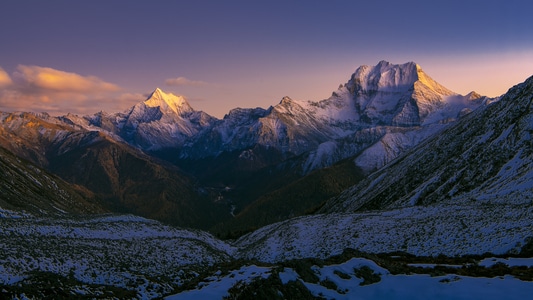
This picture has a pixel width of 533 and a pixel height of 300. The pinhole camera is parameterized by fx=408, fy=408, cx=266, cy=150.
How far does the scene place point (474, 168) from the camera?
80.2 metres

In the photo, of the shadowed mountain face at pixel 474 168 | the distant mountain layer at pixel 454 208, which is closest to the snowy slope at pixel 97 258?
the distant mountain layer at pixel 454 208

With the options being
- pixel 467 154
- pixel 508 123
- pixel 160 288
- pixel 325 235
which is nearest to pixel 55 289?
pixel 160 288

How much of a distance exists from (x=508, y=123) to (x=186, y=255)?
78.9 metres

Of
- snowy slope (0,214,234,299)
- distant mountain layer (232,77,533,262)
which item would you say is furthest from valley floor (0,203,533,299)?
distant mountain layer (232,77,533,262)

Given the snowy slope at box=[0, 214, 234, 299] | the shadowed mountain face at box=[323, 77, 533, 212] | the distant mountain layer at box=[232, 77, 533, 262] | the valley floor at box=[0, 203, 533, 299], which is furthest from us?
the shadowed mountain face at box=[323, 77, 533, 212]

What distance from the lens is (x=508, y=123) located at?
296 ft

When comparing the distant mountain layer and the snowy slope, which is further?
the distant mountain layer

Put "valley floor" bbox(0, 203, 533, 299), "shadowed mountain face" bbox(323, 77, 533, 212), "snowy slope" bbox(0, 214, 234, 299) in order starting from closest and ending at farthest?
1. "valley floor" bbox(0, 203, 533, 299)
2. "snowy slope" bbox(0, 214, 234, 299)
3. "shadowed mountain face" bbox(323, 77, 533, 212)

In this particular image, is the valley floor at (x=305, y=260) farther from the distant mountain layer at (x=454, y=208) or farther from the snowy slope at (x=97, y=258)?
the distant mountain layer at (x=454, y=208)

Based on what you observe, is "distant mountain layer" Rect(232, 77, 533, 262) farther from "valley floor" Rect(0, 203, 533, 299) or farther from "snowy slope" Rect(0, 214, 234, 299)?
"snowy slope" Rect(0, 214, 234, 299)

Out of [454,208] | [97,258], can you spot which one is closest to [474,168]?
[454,208]

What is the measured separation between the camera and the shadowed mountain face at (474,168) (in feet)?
203

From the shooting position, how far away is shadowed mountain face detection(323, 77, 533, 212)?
61.9 metres

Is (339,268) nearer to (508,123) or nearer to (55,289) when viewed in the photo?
(55,289)
